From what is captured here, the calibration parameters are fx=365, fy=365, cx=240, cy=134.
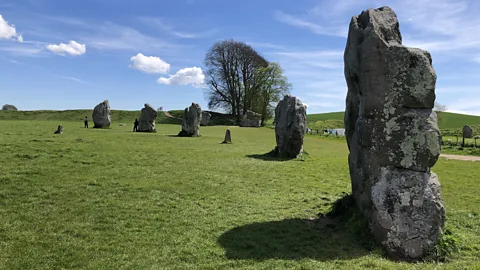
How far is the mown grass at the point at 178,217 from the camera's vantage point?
7.11 m

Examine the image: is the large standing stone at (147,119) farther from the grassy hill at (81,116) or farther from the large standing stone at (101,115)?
the grassy hill at (81,116)

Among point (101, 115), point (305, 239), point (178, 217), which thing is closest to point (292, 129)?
point (178, 217)

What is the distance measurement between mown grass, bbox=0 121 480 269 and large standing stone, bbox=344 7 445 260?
0.62m

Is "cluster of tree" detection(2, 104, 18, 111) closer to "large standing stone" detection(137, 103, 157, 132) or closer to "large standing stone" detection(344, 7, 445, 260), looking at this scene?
"large standing stone" detection(137, 103, 157, 132)

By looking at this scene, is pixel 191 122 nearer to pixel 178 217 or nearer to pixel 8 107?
pixel 178 217

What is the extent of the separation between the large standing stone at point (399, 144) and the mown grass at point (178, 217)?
0.62 meters

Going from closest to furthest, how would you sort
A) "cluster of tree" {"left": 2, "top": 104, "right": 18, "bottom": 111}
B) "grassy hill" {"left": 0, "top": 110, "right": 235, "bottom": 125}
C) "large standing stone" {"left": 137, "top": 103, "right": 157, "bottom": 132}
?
"large standing stone" {"left": 137, "top": 103, "right": 157, "bottom": 132}
"grassy hill" {"left": 0, "top": 110, "right": 235, "bottom": 125}
"cluster of tree" {"left": 2, "top": 104, "right": 18, "bottom": 111}

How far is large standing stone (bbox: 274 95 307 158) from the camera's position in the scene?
75.2ft

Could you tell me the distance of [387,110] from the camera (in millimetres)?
7887

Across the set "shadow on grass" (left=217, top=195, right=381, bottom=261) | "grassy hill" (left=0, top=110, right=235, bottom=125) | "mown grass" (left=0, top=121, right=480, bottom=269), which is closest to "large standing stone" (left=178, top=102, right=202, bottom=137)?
"mown grass" (left=0, top=121, right=480, bottom=269)

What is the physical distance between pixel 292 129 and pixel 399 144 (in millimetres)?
15170

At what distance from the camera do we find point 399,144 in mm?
7746

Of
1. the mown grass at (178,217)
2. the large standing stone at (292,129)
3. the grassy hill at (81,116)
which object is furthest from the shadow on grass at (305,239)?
the grassy hill at (81,116)

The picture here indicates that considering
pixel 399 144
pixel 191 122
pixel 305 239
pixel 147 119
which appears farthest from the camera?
pixel 147 119
